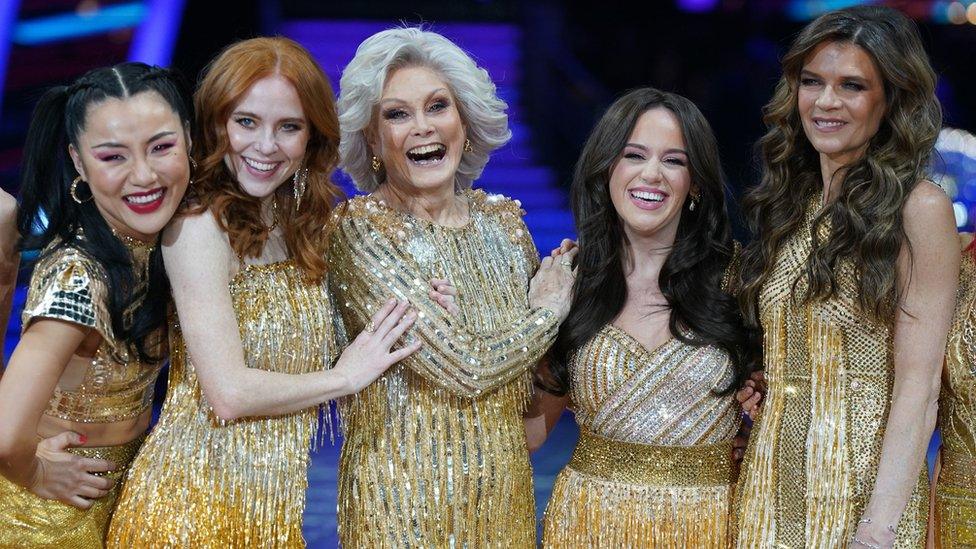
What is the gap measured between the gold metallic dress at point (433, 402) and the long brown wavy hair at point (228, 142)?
18cm

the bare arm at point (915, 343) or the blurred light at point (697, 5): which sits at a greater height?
the blurred light at point (697, 5)

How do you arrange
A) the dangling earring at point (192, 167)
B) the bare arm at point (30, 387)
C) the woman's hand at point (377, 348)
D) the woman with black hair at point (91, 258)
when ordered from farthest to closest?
the woman's hand at point (377, 348) < the dangling earring at point (192, 167) < the woman with black hair at point (91, 258) < the bare arm at point (30, 387)

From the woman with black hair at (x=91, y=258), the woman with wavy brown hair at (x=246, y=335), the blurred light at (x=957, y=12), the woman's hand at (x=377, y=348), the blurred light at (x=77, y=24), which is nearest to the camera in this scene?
the woman with black hair at (x=91, y=258)

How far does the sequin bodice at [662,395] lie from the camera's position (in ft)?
10.7

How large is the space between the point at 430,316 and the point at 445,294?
0.09 m

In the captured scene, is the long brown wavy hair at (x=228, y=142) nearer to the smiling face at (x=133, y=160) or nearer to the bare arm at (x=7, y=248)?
the smiling face at (x=133, y=160)

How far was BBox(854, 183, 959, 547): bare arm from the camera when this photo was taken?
2797mm

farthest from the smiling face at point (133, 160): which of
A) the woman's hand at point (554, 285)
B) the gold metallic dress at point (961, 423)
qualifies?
the gold metallic dress at point (961, 423)

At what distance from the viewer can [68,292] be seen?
8.53ft

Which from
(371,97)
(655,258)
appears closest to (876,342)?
(655,258)

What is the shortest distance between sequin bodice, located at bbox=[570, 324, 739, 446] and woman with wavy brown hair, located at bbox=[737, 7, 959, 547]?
0.52 feet

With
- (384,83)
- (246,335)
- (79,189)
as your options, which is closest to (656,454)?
(246,335)

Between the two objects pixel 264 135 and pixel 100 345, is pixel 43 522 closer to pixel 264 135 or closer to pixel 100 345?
pixel 100 345

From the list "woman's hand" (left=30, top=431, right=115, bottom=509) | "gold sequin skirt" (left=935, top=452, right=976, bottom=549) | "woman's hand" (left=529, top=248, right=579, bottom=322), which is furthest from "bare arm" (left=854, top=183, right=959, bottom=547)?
"woman's hand" (left=30, top=431, right=115, bottom=509)
